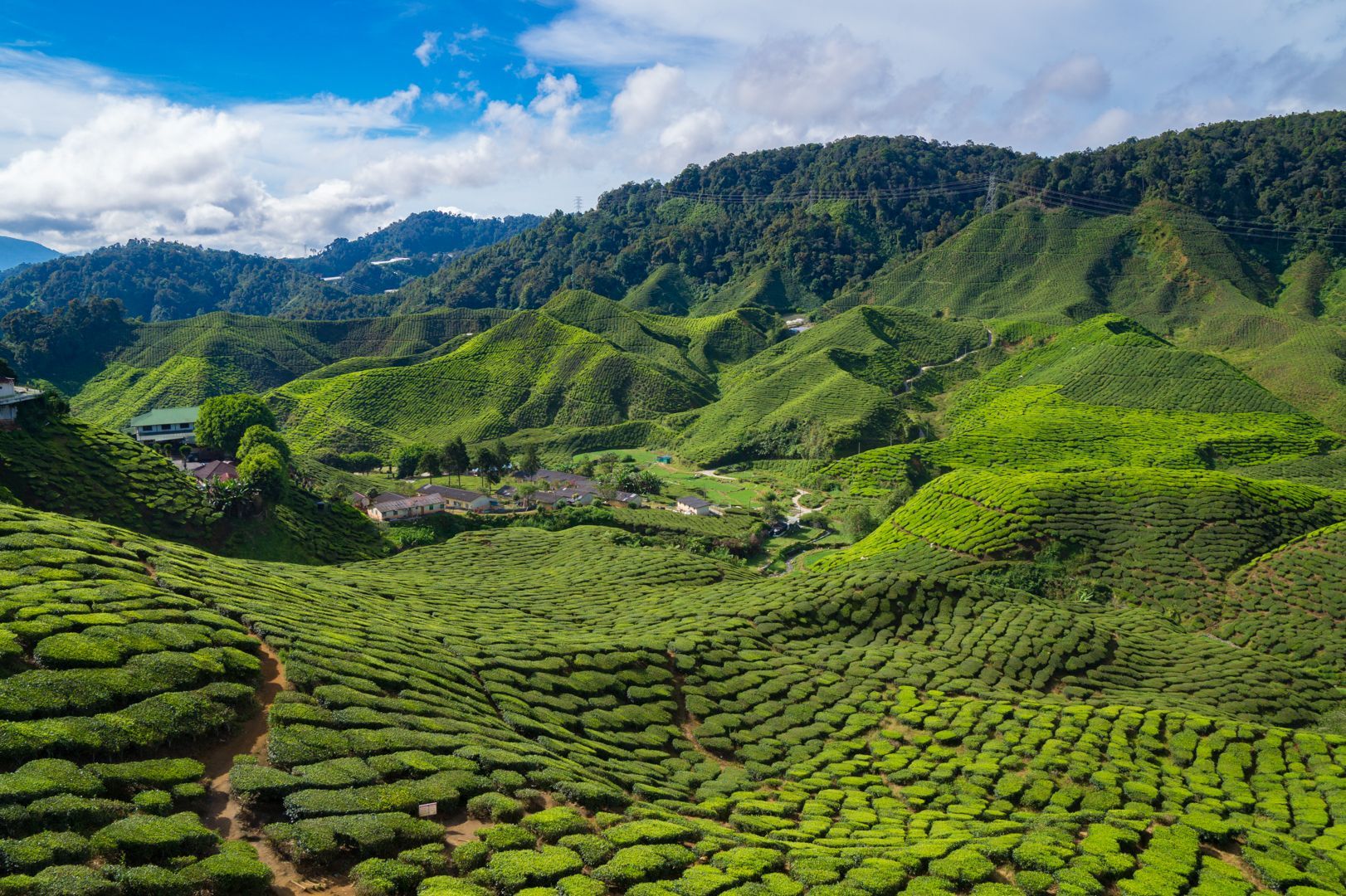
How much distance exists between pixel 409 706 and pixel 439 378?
14132 cm

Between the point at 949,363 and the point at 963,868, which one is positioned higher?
the point at 949,363

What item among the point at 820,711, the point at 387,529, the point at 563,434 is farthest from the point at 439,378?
the point at 820,711

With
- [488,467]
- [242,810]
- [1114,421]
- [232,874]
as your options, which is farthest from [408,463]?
[1114,421]

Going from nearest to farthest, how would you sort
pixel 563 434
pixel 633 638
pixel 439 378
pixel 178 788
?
pixel 178 788, pixel 633 638, pixel 563 434, pixel 439 378

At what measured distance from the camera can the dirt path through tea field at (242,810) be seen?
52.6ft

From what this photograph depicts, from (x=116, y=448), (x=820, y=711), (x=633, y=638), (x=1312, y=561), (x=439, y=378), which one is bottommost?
(x=820, y=711)

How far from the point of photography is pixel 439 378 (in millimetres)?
156625

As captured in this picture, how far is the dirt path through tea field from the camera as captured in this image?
16031mm

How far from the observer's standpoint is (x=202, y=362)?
16050 cm

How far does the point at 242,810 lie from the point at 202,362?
174m

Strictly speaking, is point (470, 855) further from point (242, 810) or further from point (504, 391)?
point (504, 391)

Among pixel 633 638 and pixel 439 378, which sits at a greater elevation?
pixel 439 378

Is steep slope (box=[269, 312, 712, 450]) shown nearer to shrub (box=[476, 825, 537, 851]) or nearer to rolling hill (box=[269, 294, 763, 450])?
rolling hill (box=[269, 294, 763, 450])

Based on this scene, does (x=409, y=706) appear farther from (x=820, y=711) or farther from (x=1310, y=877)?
(x=1310, y=877)
